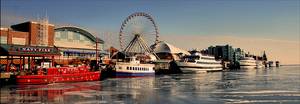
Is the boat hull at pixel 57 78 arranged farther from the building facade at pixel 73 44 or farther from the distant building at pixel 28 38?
the building facade at pixel 73 44

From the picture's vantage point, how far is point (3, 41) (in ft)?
328

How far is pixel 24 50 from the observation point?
254 feet

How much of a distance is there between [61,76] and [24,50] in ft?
36.7

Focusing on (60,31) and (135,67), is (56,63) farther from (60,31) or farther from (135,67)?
(135,67)

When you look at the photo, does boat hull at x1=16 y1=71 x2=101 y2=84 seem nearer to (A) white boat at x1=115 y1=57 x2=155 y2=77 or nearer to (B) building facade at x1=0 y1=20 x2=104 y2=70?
(B) building facade at x1=0 y1=20 x2=104 y2=70

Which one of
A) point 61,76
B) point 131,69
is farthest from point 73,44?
point 61,76

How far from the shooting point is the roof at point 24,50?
74000 mm

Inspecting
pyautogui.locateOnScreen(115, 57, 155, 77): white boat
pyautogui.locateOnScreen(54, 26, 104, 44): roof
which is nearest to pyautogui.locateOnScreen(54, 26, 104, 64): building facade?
pyautogui.locateOnScreen(54, 26, 104, 44): roof

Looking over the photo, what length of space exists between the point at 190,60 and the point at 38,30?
65.9 m

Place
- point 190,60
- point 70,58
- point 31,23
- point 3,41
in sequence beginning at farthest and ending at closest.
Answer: point 190,60
point 70,58
point 31,23
point 3,41

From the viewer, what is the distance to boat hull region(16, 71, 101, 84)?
226ft

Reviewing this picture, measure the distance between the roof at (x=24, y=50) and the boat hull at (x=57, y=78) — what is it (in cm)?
851

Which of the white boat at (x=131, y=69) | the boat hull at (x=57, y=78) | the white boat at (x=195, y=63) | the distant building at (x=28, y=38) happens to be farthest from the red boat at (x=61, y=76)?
the white boat at (x=195, y=63)

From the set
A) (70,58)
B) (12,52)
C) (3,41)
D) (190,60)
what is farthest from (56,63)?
(190,60)
